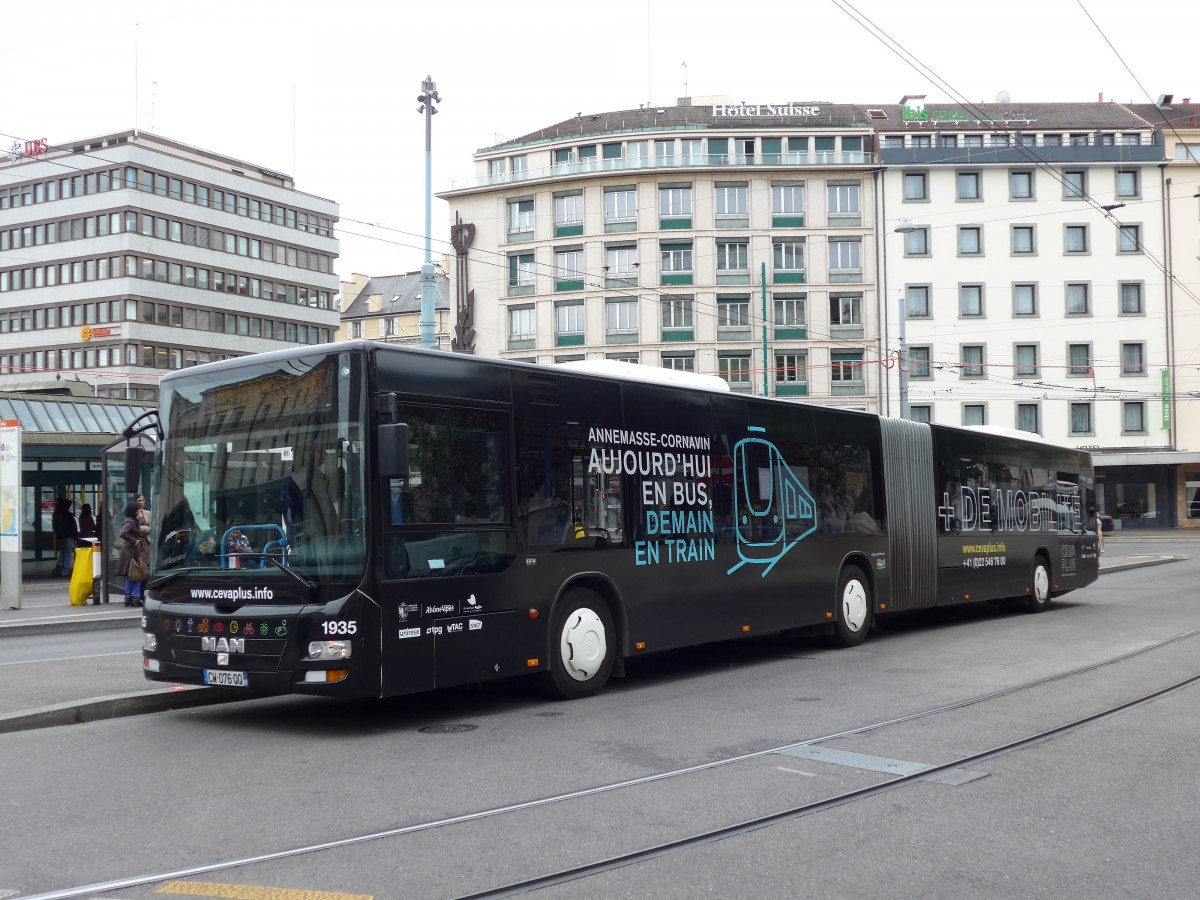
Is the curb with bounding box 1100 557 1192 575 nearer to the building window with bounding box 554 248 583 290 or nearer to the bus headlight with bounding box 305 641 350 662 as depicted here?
the bus headlight with bounding box 305 641 350 662

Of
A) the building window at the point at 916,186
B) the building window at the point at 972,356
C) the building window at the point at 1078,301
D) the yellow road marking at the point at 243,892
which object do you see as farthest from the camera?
the building window at the point at 916,186

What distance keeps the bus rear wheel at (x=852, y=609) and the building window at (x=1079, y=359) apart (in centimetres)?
5251

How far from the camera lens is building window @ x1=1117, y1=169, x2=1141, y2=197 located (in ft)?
211

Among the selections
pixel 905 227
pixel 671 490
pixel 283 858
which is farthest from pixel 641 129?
pixel 283 858

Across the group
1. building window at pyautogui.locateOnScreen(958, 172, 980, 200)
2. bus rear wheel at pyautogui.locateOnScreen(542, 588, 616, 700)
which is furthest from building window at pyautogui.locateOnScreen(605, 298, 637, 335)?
bus rear wheel at pyautogui.locateOnScreen(542, 588, 616, 700)

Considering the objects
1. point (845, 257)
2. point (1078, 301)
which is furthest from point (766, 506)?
point (1078, 301)

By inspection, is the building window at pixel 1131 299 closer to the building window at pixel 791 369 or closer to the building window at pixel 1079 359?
the building window at pixel 1079 359

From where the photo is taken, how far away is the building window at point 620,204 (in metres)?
64.0

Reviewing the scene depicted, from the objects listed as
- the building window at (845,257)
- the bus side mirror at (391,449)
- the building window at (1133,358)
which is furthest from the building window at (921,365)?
the bus side mirror at (391,449)

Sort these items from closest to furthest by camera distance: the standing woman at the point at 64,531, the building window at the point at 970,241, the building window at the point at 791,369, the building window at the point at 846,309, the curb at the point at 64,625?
1. the curb at the point at 64,625
2. the standing woman at the point at 64,531
3. the building window at the point at 791,369
4. the building window at the point at 846,309
5. the building window at the point at 970,241

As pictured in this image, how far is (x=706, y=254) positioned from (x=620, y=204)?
200 inches

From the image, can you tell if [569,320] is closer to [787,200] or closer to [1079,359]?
[787,200]

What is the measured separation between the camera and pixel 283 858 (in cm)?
558

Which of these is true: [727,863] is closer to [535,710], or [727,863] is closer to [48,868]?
[48,868]
